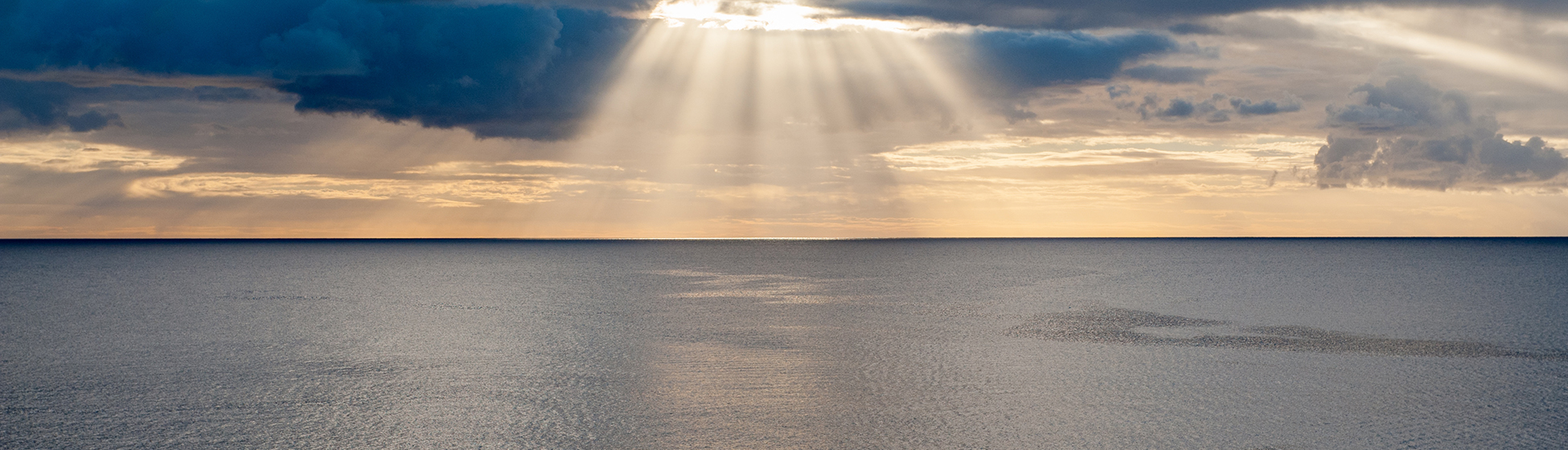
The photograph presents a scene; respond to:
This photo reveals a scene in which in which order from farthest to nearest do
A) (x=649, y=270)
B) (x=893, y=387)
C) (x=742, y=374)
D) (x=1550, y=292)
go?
1. (x=649, y=270)
2. (x=1550, y=292)
3. (x=742, y=374)
4. (x=893, y=387)

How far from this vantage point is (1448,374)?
2100cm

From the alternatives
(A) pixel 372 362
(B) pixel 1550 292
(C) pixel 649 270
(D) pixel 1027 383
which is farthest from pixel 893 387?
(C) pixel 649 270

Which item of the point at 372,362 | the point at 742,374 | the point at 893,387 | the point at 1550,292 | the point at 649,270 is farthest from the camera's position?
Answer: the point at 649,270

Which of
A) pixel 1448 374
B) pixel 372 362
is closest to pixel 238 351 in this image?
pixel 372 362

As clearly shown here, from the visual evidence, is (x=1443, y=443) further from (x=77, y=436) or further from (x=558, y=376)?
(x=77, y=436)

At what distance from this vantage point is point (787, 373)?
66.8ft

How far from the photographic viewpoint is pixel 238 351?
2448 cm

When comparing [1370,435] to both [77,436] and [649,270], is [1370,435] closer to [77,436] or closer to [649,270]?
[77,436]

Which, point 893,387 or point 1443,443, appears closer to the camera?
point 1443,443

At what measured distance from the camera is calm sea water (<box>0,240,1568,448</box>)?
15109 millimetres

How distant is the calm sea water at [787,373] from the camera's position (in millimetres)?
15109

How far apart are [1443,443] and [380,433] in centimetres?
1545

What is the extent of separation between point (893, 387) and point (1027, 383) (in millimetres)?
2763

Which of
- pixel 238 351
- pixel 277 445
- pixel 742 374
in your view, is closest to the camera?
pixel 277 445
